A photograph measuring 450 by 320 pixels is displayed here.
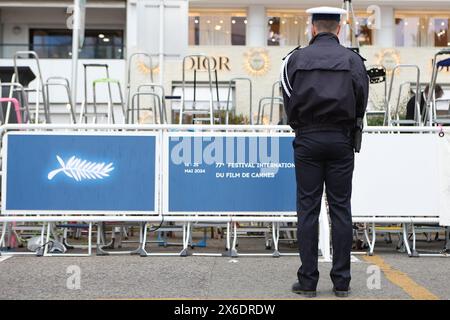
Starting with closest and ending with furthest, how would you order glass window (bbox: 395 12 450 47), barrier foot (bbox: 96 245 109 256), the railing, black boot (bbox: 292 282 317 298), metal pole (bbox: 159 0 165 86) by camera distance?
black boot (bbox: 292 282 317 298), barrier foot (bbox: 96 245 109 256), metal pole (bbox: 159 0 165 86), glass window (bbox: 395 12 450 47), the railing

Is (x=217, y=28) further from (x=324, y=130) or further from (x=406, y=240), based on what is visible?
(x=324, y=130)

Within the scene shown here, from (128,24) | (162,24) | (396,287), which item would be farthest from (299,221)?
(128,24)

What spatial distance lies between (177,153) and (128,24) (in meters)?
21.1

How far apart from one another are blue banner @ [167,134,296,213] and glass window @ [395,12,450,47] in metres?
21.9

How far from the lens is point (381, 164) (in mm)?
7301

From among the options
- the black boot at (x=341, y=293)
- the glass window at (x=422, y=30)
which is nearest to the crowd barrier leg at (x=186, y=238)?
the black boot at (x=341, y=293)

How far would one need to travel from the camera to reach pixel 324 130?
5004 millimetres

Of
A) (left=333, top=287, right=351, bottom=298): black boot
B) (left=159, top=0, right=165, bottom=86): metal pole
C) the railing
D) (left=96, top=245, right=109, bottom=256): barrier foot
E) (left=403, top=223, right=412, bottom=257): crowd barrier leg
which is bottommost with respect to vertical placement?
(left=96, top=245, right=109, bottom=256): barrier foot

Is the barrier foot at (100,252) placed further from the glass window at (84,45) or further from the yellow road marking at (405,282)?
the glass window at (84,45)

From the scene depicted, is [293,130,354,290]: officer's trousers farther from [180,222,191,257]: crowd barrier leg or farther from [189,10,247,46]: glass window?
[189,10,247,46]: glass window

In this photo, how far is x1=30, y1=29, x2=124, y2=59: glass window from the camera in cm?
2828

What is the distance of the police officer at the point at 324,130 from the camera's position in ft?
16.2

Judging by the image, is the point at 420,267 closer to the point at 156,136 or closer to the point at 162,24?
the point at 156,136

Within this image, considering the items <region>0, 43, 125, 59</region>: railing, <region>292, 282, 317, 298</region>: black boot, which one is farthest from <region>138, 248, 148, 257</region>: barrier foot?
<region>0, 43, 125, 59</region>: railing
